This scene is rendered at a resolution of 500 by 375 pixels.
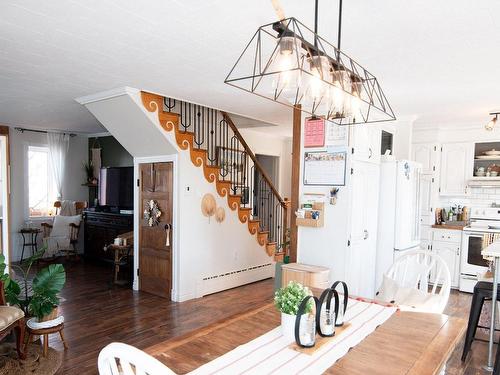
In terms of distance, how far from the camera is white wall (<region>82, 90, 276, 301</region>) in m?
4.11

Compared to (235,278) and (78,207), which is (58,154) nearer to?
(78,207)

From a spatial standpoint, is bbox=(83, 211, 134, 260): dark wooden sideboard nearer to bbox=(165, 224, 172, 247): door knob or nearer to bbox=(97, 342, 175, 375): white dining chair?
bbox=(165, 224, 172, 247): door knob

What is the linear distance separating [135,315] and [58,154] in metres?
4.40

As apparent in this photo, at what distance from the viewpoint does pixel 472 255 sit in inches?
197

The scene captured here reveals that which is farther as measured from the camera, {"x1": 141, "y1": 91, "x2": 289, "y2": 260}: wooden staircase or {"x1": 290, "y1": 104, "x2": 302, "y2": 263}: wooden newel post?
{"x1": 141, "y1": 91, "x2": 289, "y2": 260}: wooden staircase

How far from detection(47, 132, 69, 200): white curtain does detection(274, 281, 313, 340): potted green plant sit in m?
6.58

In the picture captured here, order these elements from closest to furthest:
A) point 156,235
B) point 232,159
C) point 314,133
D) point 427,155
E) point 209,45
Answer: point 209,45
point 314,133
point 156,235
point 427,155
point 232,159

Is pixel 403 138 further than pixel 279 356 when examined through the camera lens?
Yes

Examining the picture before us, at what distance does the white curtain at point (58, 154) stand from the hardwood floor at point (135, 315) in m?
2.28

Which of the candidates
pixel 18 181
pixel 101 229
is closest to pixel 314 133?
pixel 101 229

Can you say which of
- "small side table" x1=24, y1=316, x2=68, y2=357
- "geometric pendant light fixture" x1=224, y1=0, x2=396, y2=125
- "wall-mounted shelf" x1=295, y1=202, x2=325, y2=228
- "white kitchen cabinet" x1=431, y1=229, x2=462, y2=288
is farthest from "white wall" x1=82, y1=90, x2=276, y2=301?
"white kitchen cabinet" x1=431, y1=229, x2=462, y2=288

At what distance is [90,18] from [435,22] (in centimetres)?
201

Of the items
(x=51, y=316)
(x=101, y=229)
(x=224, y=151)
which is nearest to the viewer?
(x=51, y=316)

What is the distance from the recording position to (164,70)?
10.1 ft
